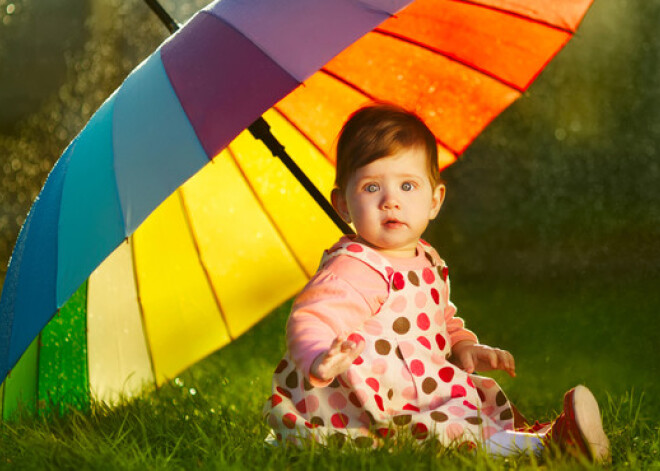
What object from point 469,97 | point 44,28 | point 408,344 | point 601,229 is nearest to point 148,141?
point 408,344

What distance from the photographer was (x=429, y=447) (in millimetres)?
1758

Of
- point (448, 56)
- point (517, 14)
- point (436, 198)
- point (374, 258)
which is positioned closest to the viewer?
point (374, 258)

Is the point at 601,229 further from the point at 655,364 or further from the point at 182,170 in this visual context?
the point at 182,170

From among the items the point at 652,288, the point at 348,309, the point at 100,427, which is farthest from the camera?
the point at 652,288

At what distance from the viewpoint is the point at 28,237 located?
1910 millimetres

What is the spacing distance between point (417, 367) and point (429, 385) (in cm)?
4

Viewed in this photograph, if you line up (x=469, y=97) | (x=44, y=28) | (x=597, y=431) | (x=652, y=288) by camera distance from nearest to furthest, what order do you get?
1. (x=597, y=431)
2. (x=469, y=97)
3. (x=652, y=288)
4. (x=44, y=28)

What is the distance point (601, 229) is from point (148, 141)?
316 centimetres

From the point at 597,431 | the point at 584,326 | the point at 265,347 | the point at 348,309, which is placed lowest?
the point at 584,326

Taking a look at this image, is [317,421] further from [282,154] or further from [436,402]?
[282,154]

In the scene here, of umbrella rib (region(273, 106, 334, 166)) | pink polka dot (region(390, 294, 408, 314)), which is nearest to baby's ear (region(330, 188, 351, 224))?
pink polka dot (region(390, 294, 408, 314))

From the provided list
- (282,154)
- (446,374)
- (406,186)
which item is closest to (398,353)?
(446,374)

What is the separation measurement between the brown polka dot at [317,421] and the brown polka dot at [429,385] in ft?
0.73

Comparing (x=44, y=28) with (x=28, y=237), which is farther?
(x=44, y=28)
